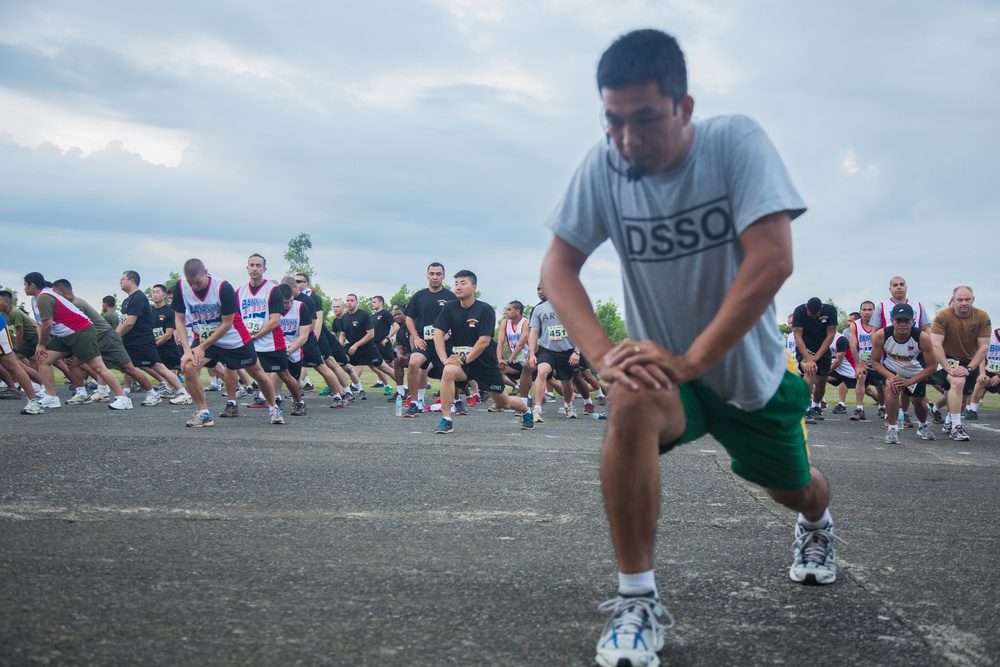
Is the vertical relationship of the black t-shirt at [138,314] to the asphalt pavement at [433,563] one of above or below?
above

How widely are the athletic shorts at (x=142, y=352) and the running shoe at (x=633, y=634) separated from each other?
1448cm

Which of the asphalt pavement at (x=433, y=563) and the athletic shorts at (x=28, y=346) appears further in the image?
the athletic shorts at (x=28, y=346)


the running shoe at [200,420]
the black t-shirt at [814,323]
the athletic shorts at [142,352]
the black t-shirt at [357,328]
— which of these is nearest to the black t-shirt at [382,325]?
the black t-shirt at [357,328]

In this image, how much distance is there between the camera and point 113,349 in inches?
564

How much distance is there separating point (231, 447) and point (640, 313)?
5.59m

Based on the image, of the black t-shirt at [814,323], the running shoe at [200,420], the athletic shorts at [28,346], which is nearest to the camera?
the running shoe at [200,420]

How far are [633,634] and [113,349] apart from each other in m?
13.7

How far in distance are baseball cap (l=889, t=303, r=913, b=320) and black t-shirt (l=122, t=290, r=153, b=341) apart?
12.3 metres

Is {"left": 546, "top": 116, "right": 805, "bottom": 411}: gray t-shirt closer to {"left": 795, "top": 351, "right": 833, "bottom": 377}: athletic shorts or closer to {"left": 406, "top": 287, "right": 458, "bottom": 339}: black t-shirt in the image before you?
{"left": 406, "top": 287, "right": 458, "bottom": 339}: black t-shirt

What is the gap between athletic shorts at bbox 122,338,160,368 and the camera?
15461 mm

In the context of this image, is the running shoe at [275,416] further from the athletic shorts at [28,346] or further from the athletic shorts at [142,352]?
the athletic shorts at [28,346]

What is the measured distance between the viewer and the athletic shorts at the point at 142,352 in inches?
609

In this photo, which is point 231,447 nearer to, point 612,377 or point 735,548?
point 735,548

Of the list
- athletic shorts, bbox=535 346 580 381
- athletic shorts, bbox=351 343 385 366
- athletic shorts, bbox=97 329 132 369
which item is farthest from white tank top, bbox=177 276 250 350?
athletic shorts, bbox=351 343 385 366
